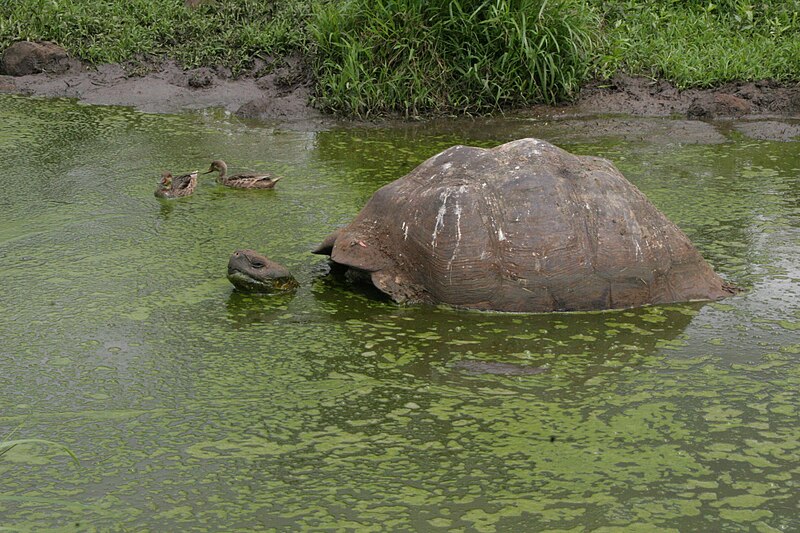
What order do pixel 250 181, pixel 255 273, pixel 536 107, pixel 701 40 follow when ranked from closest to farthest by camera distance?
1. pixel 255 273
2. pixel 250 181
3. pixel 536 107
4. pixel 701 40

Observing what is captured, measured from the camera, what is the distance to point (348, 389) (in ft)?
14.0

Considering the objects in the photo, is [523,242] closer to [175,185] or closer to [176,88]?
[175,185]

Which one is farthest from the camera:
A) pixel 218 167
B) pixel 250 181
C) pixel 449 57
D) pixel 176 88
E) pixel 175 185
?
pixel 176 88

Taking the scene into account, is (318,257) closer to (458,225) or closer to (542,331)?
(458,225)

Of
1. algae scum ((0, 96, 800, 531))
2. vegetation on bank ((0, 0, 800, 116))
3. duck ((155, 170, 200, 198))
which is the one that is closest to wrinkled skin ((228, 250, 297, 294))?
algae scum ((0, 96, 800, 531))

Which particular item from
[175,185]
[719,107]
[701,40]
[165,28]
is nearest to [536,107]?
[719,107]

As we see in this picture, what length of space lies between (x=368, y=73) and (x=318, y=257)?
3.54 metres

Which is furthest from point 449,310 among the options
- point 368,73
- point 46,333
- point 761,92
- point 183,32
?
point 183,32

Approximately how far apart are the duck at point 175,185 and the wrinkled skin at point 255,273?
67.3 inches

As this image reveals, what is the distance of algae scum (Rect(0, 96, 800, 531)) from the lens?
3.47 meters

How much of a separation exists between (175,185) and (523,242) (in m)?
2.67

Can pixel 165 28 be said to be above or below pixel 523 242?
above

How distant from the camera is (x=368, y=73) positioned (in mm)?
8953

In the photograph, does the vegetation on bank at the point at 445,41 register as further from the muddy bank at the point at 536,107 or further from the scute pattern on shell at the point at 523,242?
the scute pattern on shell at the point at 523,242
